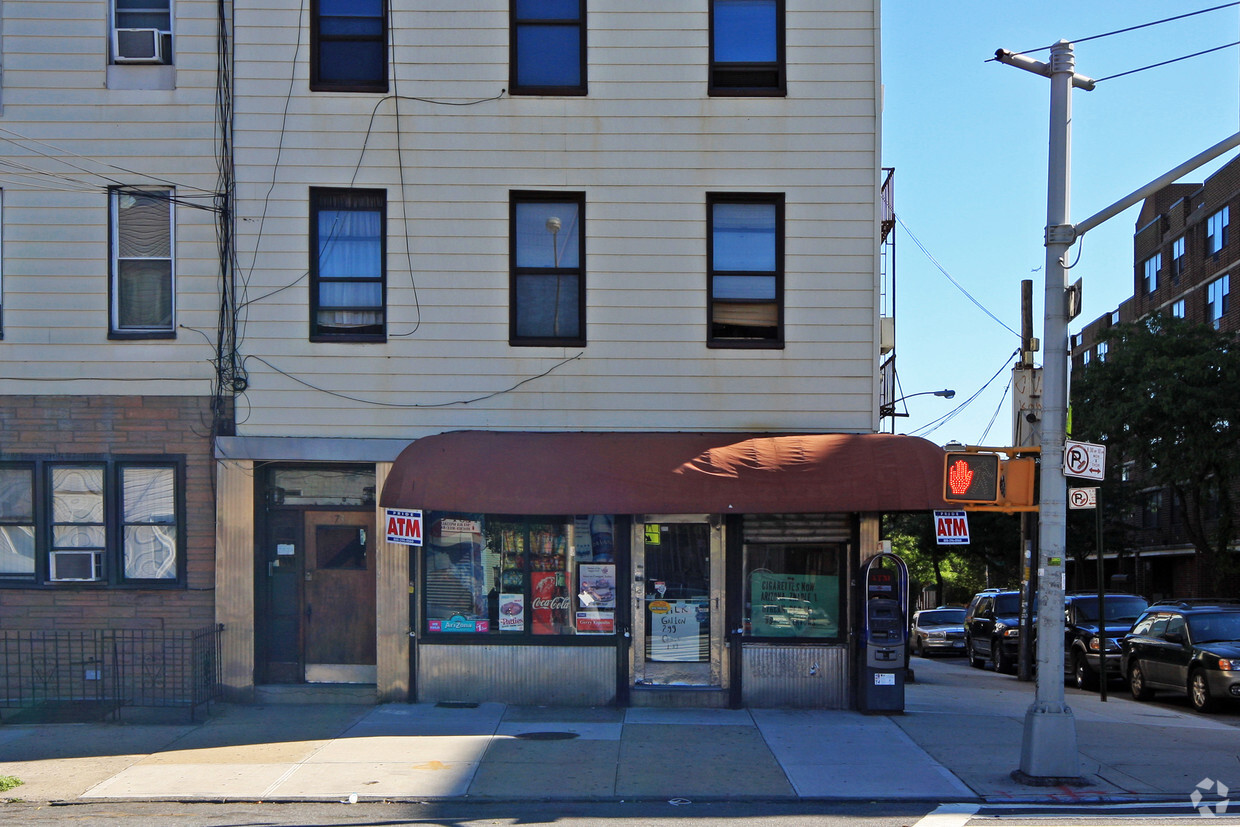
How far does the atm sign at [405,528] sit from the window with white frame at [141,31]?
251 inches

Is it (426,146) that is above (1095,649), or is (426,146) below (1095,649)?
above

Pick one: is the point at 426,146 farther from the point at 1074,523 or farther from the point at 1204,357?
the point at 1074,523

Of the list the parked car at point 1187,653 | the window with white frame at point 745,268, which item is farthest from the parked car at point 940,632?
the window with white frame at point 745,268

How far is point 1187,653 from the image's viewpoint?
16922 mm

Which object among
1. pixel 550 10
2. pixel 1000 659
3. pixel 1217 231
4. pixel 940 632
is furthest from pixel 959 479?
pixel 1217 231

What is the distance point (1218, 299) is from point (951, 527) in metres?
37.4

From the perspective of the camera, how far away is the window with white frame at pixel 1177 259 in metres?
49.1

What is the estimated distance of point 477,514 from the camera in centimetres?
1386

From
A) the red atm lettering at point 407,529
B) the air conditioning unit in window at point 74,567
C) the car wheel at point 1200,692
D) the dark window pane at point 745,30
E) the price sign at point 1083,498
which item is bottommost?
the car wheel at point 1200,692

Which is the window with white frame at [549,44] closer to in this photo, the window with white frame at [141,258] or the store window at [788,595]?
the window with white frame at [141,258]

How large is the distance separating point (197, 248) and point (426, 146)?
3.06 metres

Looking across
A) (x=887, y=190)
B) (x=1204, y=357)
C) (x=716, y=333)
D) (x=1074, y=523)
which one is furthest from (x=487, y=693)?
(x=1074, y=523)

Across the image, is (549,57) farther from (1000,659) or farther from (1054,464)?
(1000,659)

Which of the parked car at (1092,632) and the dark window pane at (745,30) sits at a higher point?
the dark window pane at (745,30)
